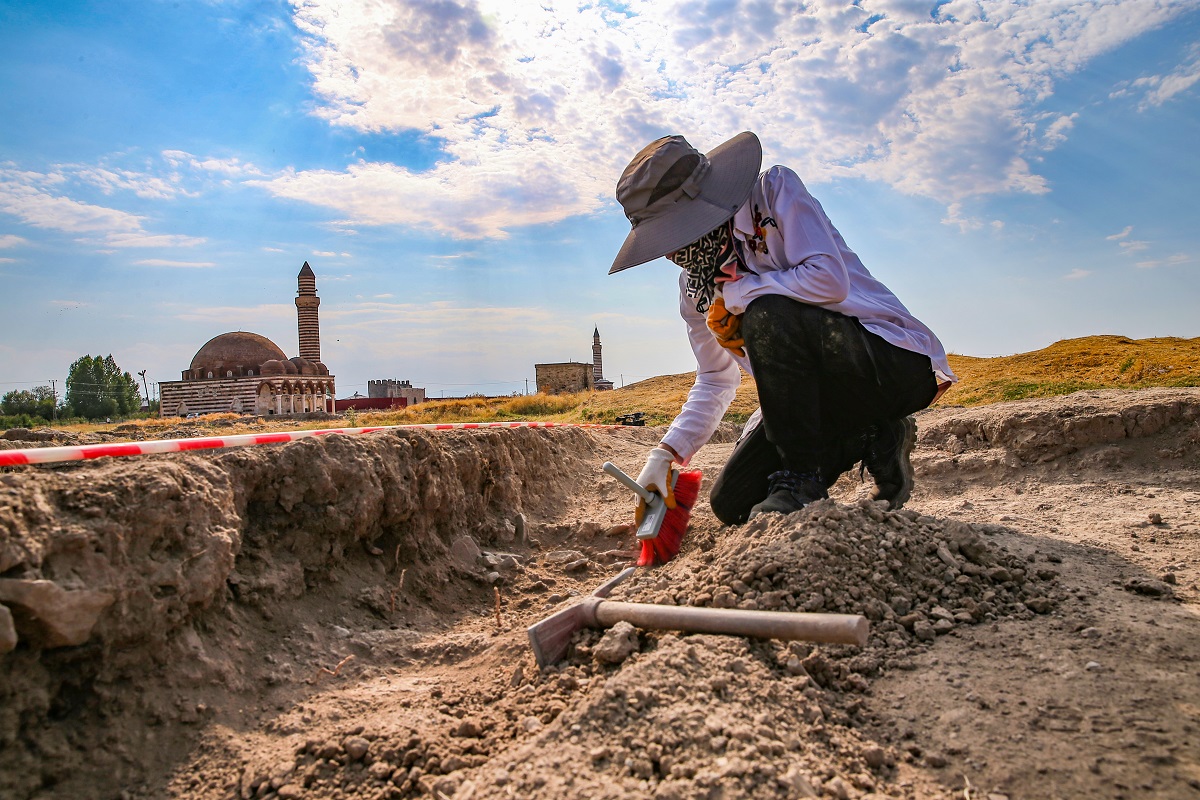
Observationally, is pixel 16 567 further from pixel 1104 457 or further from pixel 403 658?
pixel 1104 457

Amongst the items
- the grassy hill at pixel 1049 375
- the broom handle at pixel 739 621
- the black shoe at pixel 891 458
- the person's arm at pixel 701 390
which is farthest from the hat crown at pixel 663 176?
the grassy hill at pixel 1049 375

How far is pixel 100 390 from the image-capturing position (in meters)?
40.5

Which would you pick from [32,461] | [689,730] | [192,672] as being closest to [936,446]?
[689,730]

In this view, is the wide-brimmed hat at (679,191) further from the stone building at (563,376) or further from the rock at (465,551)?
the stone building at (563,376)

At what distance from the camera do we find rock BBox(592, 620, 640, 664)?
1936 mm

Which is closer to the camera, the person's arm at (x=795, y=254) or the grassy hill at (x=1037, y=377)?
the person's arm at (x=795, y=254)

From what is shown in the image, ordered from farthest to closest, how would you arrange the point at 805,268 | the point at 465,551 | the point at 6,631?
the point at 465,551 → the point at 805,268 → the point at 6,631

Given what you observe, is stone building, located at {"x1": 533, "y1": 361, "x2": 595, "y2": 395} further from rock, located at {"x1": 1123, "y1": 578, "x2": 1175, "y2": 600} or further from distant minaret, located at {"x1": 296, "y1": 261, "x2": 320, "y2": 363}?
rock, located at {"x1": 1123, "y1": 578, "x2": 1175, "y2": 600}

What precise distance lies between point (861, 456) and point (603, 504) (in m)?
2.50

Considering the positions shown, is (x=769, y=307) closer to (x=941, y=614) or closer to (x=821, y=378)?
(x=821, y=378)

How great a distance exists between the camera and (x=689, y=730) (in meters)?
1.58

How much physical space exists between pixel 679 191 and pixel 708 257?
0.96 ft

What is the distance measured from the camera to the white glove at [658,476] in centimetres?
314

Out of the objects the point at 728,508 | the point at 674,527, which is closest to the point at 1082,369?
the point at 728,508
